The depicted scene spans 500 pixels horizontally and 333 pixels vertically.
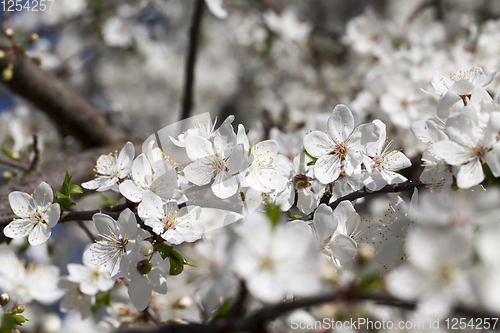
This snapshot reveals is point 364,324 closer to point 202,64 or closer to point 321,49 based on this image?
point 321,49

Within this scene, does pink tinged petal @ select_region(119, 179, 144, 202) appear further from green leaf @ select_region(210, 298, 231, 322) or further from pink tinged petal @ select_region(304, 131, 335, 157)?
pink tinged petal @ select_region(304, 131, 335, 157)

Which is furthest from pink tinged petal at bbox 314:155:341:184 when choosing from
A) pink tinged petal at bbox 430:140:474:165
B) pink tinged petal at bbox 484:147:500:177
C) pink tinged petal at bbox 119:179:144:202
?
pink tinged petal at bbox 119:179:144:202

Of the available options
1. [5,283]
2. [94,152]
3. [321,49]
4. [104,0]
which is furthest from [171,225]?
[104,0]

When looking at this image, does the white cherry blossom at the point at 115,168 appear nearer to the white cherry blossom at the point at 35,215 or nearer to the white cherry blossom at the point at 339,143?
the white cherry blossom at the point at 35,215

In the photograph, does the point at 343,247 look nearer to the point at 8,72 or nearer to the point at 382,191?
the point at 382,191

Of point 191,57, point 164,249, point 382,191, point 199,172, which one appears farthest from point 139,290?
point 191,57

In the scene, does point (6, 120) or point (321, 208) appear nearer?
point (321, 208)
